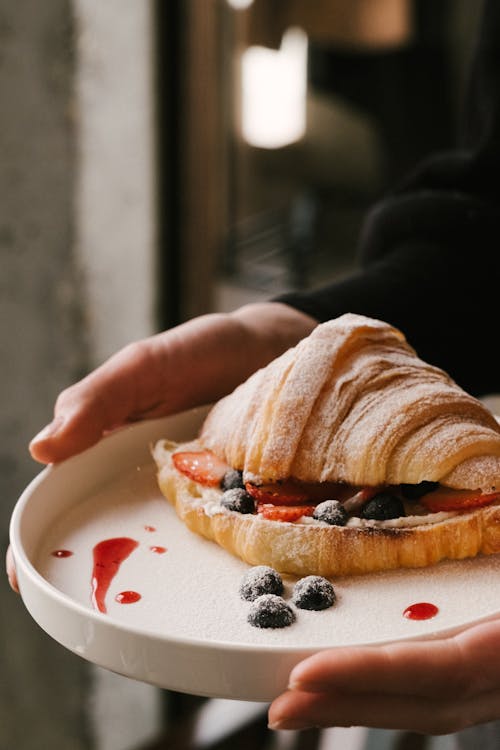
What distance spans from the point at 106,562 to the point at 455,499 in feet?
1.24

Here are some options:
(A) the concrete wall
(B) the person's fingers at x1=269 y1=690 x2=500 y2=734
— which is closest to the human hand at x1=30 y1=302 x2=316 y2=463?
(B) the person's fingers at x1=269 y1=690 x2=500 y2=734

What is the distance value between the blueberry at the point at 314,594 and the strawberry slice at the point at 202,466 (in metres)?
0.22

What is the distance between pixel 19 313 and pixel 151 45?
2.66 ft

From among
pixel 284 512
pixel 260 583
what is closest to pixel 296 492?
pixel 284 512

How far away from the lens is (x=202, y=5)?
96.0 inches

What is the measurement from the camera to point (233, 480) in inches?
42.0

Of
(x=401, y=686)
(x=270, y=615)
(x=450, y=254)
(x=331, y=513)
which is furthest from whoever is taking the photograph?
(x=450, y=254)

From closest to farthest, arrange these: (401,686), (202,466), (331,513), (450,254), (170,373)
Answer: (401,686)
(331,513)
(202,466)
(170,373)
(450,254)

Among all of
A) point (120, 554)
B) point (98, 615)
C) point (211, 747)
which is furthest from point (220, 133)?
point (98, 615)

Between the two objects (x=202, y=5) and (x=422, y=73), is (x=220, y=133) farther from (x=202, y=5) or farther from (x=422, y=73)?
(x=422, y=73)

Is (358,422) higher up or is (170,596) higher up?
(358,422)

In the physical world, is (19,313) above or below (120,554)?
below

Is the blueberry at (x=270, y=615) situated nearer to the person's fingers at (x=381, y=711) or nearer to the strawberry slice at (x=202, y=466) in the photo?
the person's fingers at (x=381, y=711)

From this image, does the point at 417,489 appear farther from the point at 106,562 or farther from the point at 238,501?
the point at 106,562
